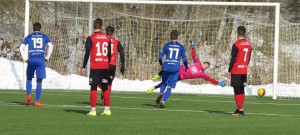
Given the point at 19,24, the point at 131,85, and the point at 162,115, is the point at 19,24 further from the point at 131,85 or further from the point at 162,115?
the point at 162,115

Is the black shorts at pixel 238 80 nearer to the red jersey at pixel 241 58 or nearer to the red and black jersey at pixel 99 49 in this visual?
the red jersey at pixel 241 58

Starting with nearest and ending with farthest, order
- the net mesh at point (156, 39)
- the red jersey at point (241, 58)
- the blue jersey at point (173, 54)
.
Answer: the red jersey at point (241, 58) < the blue jersey at point (173, 54) < the net mesh at point (156, 39)

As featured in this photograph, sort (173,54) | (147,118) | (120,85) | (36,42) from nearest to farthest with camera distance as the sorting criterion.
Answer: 1. (147,118)
2. (36,42)
3. (173,54)
4. (120,85)

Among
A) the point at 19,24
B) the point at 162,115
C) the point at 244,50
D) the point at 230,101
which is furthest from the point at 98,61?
the point at 19,24

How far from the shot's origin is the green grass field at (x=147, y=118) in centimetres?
1261

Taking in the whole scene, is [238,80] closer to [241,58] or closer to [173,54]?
[241,58]

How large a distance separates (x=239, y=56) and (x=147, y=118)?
2.65 m

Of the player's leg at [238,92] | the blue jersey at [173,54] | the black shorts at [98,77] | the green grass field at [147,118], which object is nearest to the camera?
the green grass field at [147,118]

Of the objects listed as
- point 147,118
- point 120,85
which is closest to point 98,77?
point 147,118

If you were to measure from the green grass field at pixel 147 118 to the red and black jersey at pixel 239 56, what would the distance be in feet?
3.03

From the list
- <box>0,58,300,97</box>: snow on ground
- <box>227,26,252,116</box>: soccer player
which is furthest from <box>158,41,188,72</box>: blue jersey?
<box>0,58,300,97</box>: snow on ground

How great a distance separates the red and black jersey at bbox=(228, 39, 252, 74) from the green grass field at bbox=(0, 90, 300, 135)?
3.03ft

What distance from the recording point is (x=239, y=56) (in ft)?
54.7

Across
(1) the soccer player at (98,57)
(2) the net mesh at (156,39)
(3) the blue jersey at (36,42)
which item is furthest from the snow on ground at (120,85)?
(1) the soccer player at (98,57)
